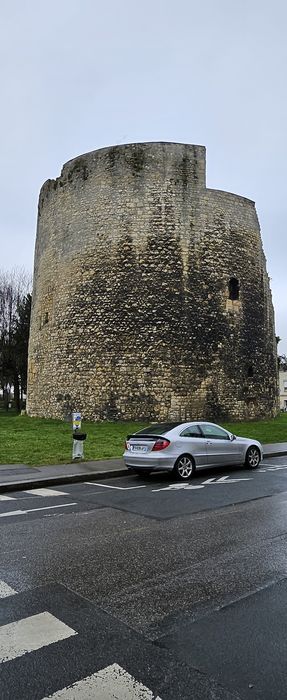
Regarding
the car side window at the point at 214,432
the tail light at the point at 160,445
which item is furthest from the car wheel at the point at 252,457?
the tail light at the point at 160,445

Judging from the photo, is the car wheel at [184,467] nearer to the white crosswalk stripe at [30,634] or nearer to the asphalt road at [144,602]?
the asphalt road at [144,602]

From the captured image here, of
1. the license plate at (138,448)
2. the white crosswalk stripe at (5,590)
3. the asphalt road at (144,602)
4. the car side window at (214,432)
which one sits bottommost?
the white crosswalk stripe at (5,590)

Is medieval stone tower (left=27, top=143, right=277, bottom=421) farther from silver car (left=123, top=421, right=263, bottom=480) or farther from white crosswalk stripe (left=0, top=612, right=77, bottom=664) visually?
white crosswalk stripe (left=0, top=612, right=77, bottom=664)

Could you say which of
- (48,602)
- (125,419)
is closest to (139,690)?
(48,602)

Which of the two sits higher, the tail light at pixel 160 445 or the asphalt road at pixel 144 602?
the tail light at pixel 160 445

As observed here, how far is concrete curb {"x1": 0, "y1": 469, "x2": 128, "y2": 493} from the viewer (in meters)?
9.38

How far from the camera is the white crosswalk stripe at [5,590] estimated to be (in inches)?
160

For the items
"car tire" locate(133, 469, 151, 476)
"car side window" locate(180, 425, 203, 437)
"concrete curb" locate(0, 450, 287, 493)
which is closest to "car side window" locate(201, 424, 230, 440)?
"car side window" locate(180, 425, 203, 437)

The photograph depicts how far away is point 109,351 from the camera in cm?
2233

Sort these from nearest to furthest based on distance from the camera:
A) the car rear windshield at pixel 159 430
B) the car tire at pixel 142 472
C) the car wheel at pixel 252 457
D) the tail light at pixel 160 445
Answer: the tail light at pixel 160 445 → the car tire at pixel 142 472 → the car rear windshield at pixel 159 430 → the car wheel at pixel 252 457

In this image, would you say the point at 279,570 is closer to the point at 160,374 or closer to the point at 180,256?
the point at 160,374

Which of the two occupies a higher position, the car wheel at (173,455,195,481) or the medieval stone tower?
the medieval stone tower

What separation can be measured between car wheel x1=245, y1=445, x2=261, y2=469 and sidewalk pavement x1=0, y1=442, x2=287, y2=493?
117 inches

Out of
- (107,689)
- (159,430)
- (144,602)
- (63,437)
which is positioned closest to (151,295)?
(63,437)
